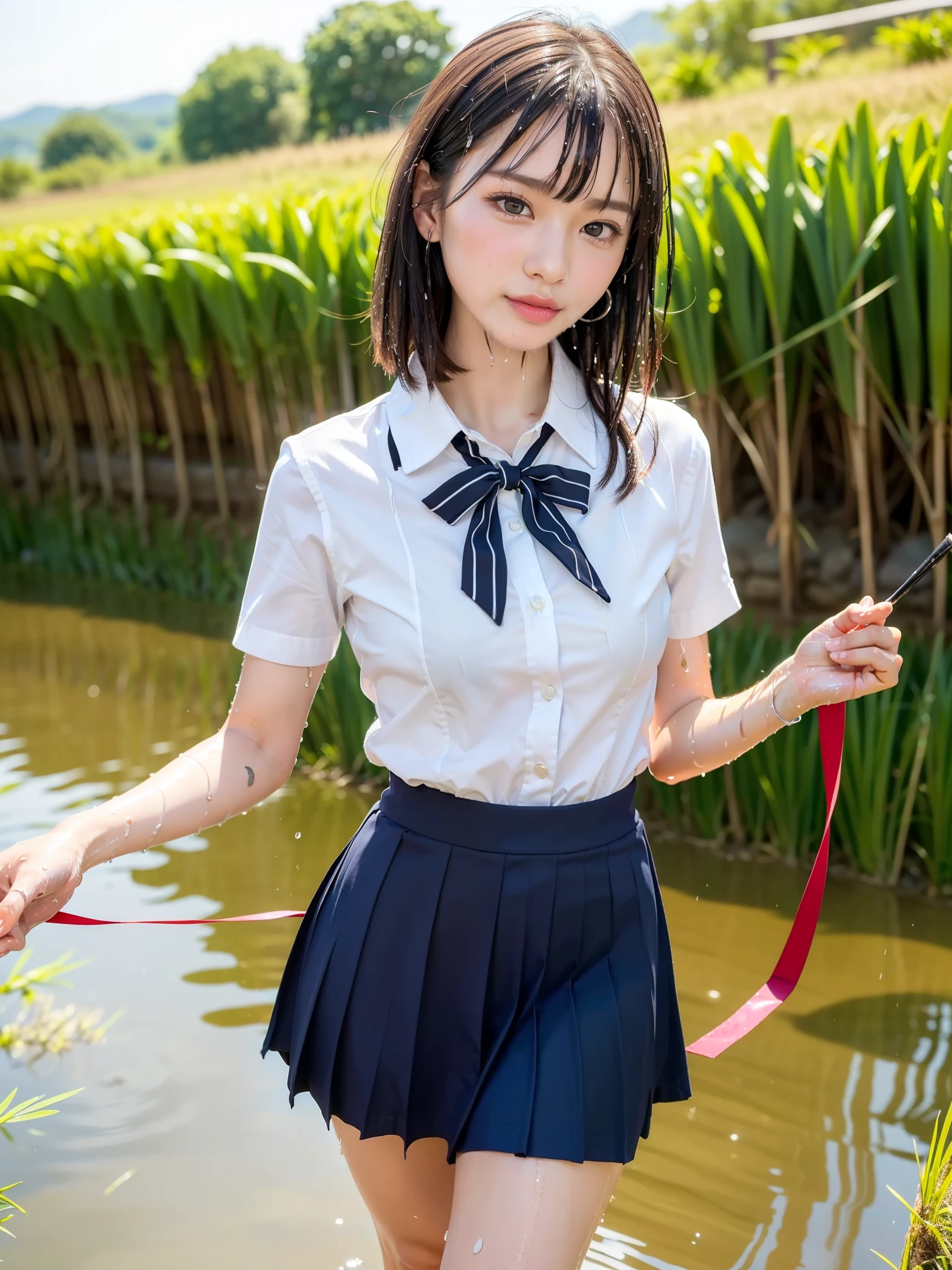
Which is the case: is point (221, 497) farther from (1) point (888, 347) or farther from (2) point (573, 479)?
(2) point (573, 479)

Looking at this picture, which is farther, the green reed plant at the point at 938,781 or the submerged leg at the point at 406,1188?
the green reed plant at the point at 938,781

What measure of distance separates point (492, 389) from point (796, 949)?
684 millimetres

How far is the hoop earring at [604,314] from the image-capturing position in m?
1.47

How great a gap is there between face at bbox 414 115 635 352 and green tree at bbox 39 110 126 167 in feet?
328

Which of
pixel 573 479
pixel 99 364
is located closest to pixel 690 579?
pixel 573 479

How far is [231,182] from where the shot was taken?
735 inches

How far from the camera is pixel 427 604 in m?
1.29

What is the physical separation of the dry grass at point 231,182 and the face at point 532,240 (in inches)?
261

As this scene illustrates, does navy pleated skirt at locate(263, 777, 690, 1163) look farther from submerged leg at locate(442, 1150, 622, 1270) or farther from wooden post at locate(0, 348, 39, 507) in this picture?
wooden post at locate(0, 348, 39, 507)

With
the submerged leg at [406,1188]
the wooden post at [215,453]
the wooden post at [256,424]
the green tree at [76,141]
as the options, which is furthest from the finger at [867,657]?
the green tree at [76,141]

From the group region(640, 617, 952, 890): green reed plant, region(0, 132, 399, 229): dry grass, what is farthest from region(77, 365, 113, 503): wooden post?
region(640, 617, 952, 890): green reed plant

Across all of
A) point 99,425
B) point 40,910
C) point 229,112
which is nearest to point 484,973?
point 40,910

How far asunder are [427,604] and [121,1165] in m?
1.59

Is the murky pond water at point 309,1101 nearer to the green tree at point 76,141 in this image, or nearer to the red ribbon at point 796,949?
the red ribbon at point 796,949
